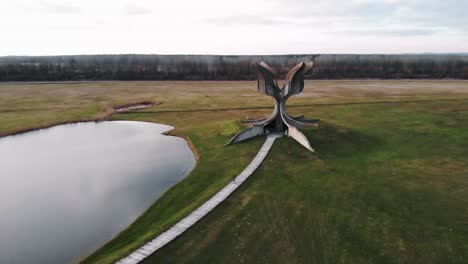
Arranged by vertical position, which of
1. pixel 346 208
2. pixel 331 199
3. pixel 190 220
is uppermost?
pixel 331 199

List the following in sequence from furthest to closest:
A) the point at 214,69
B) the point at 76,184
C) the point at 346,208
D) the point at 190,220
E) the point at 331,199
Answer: the point at 214,69
the point at 76,184
the point at 331,199
the point at 346,208
the point at 190,220

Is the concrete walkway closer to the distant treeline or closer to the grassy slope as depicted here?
the grassy slope

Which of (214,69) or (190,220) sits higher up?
(214,69)

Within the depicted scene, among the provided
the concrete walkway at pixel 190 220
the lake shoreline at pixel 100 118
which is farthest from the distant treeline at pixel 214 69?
the concrete walkway at pixel 190 220

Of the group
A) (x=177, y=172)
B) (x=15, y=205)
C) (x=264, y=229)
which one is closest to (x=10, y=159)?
(x=15, y=205)

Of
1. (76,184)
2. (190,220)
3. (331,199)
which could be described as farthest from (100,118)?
(331,199)

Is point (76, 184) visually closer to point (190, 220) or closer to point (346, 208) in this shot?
point (190, 220)

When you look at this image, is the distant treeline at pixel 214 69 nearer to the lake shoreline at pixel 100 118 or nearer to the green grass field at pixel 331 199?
the lake shoreline at pixel 100 118
